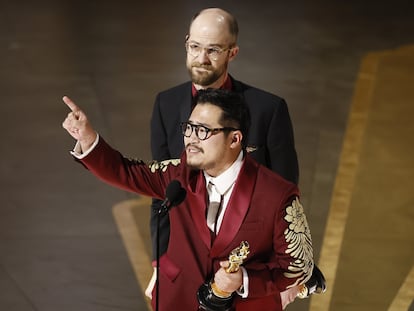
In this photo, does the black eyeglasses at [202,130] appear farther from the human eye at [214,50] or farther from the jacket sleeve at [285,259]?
the human eye at [214,50]

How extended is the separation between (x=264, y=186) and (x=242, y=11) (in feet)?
27.1

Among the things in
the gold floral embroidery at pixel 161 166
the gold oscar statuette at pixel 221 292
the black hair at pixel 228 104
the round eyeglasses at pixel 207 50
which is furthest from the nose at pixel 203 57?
the gold oscar statuette at pixel 221 292

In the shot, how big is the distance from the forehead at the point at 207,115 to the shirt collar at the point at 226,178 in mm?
168

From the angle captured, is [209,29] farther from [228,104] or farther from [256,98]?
[228,104]

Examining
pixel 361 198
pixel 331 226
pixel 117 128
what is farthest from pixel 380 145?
pixel 117 128

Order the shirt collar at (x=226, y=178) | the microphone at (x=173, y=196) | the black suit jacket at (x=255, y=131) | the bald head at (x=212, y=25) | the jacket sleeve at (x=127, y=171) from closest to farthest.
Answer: the microphone at (x=173, y=196), the shirt collar at (x=226, y=178), the jacket sleeve at (x=127, y=171), the bald head at (x=212, y=25), the black suit jacket at (x=255, y=131)

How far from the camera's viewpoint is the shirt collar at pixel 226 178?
290 cm

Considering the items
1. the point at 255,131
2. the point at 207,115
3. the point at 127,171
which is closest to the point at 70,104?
the point at 127,171

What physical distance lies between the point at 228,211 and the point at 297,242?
24 centimetres

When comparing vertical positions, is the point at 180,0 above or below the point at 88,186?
above

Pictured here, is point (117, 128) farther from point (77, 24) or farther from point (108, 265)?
point (77, 24)

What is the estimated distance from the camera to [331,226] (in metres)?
6.32

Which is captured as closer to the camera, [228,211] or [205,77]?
[228,211]

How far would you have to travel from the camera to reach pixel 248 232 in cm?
293
